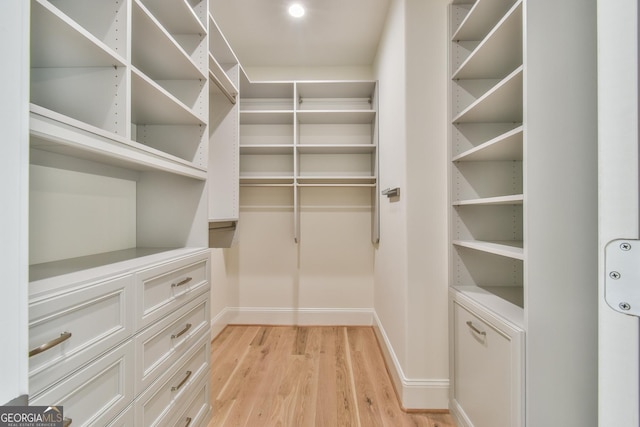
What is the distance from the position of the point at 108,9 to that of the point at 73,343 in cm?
110

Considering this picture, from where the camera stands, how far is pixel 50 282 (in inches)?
29.3

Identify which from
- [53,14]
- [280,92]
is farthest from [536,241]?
[280,92]

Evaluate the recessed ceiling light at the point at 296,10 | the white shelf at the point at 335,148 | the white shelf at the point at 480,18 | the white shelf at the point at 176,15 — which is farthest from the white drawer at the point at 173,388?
the recessed ceiling light at the point at 296,10

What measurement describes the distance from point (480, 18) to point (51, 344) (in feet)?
7.06

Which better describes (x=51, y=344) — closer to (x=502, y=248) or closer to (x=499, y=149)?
(x=502, y=248)

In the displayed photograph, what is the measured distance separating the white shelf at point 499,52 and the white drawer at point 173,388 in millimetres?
2021

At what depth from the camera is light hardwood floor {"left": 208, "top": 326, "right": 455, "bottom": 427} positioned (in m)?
1.57

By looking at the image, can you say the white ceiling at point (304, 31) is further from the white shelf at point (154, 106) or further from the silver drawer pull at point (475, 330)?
the silver drawer pull at point (475, 330)

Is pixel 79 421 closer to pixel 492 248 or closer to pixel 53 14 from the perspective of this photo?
pixel 53 14

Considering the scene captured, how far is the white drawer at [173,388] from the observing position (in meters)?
1.01

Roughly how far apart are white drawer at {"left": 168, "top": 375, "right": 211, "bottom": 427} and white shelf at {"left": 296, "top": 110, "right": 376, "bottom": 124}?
2256 mm

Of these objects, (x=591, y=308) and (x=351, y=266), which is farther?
(x=351, y=266)

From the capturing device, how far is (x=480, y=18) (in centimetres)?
141
